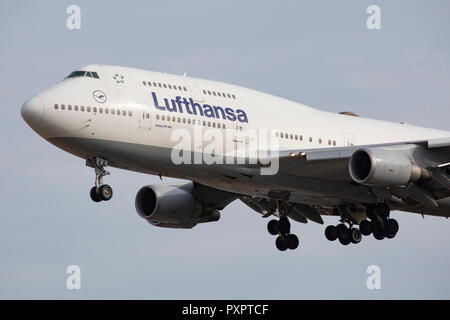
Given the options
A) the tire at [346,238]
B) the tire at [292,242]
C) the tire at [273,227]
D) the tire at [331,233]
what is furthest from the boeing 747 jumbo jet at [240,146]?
the tire at [292,242]

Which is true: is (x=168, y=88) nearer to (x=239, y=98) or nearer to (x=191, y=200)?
(x=239, y=98)

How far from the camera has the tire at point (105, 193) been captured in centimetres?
4412

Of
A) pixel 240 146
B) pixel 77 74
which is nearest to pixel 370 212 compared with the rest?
pixel 240 146

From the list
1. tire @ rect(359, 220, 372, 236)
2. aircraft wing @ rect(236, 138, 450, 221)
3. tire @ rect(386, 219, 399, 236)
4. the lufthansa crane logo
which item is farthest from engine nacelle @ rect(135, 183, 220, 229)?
the lufthansa crane logo

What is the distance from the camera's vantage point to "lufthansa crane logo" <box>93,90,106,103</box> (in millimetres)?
44031

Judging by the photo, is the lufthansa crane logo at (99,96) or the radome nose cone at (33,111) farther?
the lufthansa crane logo at (99,96)

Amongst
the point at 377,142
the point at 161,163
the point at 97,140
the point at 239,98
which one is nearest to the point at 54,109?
the point at 97,140

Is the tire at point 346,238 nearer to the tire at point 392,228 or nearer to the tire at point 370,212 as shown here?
the tire at point 370,212

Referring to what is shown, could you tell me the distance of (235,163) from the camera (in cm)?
4616

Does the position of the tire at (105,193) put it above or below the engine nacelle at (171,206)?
below

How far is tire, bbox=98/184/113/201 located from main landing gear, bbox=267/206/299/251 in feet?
34.5

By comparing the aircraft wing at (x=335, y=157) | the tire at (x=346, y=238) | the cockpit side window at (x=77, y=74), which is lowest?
the tire at (x=346, y=238)

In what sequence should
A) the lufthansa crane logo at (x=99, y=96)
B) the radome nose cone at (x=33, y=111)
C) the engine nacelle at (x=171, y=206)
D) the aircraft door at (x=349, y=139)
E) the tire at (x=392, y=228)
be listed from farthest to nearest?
the engine nacelle at (x=171, y=206)
the aircraft door at (x=349, y=139)
the tire at (x=392, y=228)
the lufthansa crane logo at (x=99, y=96)
the radome nose cone at (x=33, y=111)

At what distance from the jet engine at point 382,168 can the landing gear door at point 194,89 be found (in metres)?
6.32
